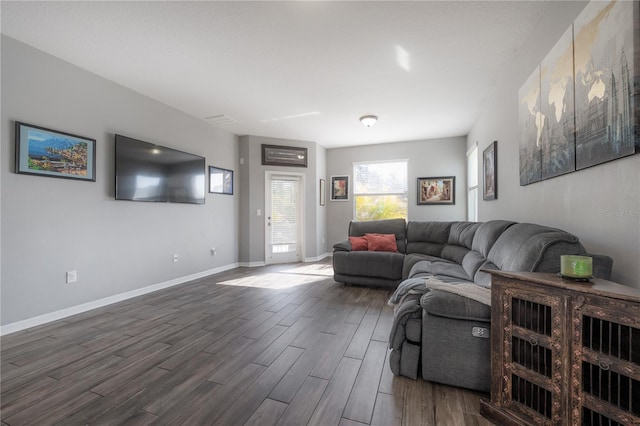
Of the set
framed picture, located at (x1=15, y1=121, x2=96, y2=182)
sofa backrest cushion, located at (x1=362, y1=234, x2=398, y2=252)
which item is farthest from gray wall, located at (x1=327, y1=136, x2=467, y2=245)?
framed picture, located at (x1=15, y1=121, x2=96, y2=182)

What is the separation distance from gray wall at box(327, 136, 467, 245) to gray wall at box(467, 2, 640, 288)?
7.99ft

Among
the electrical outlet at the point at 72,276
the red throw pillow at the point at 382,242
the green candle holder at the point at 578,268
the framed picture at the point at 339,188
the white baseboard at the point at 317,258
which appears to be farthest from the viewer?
the framed picture at the point at 339,188

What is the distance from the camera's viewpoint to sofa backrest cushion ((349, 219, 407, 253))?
4.46 metres

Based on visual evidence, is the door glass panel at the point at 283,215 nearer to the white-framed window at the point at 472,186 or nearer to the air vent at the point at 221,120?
the air vent at the point at 221,120

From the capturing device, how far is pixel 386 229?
4543 millimetres

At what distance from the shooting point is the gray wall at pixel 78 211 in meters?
2.45

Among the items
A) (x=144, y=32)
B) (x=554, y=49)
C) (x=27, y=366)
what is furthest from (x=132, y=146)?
(x=554, y=49)

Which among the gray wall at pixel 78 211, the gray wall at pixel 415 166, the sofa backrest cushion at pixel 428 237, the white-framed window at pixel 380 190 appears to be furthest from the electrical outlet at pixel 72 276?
the white-framed window at pixel 380 190

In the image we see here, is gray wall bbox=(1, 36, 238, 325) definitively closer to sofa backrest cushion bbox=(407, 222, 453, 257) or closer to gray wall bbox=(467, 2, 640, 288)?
sofa backrest cushion bbox=(407, 222, 453, 257)

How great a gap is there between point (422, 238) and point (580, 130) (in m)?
2.92

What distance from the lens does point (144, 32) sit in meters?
2.37

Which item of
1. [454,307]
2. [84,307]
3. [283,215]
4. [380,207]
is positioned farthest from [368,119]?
[84,307]

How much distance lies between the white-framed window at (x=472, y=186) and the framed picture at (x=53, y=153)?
18.7ft

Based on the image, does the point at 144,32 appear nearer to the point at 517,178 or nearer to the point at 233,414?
the point at 233,414
